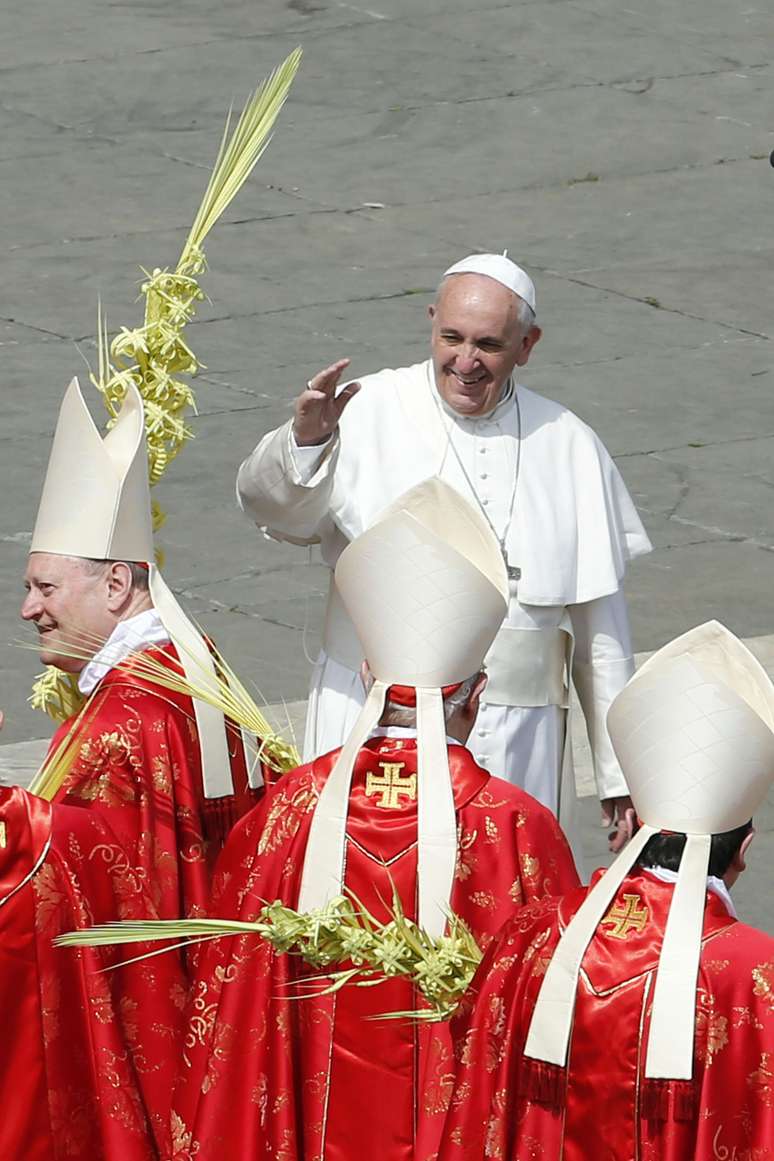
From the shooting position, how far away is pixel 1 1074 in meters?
4.51

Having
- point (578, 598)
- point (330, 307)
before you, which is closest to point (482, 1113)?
point (578, 598)

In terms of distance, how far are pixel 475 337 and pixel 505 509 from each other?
413 mm

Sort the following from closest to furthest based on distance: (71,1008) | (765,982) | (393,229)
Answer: (765,982), (71,1008), (393,229)

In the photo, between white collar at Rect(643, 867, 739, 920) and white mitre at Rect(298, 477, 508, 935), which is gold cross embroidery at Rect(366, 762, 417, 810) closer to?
white mitre at Rect(298, 477, 508, 935)

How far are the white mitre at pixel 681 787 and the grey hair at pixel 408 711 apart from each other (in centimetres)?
42

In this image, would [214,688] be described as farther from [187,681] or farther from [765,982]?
[765,982]

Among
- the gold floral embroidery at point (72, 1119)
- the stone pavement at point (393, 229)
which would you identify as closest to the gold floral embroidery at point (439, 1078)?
the gold floral embroidery at point (72, 1119)

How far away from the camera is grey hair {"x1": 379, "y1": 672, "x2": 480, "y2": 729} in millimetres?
4422

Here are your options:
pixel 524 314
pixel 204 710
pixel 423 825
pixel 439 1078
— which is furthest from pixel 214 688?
pixel 524 314

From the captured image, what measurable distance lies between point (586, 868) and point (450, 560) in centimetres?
262

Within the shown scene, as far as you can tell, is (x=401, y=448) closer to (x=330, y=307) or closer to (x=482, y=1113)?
Answer: (x=482, y=1113)

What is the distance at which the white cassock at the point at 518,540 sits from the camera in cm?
Result: 541

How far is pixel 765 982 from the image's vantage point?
3818mm

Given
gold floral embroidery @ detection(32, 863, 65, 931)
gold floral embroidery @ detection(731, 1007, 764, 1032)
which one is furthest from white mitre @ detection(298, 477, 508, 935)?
gold floral embroidery @ detection(731, 1007, 764, 1032)
